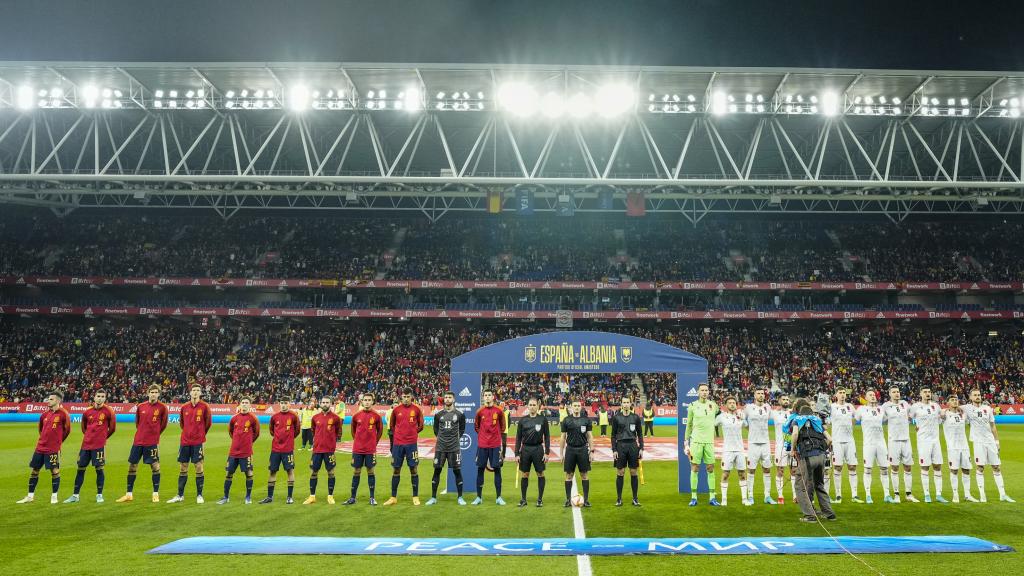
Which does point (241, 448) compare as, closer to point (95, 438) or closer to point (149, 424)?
point (149, 424)

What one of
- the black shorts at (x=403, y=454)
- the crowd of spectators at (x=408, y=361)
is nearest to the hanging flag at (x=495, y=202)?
the crowd of spectators at (x=408, y=361)

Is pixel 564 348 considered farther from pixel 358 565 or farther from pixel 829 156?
pixel 829 156

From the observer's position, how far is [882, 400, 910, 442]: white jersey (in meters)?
11.5

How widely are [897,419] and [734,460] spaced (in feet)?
11.1

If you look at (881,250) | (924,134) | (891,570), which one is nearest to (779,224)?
(881,250)

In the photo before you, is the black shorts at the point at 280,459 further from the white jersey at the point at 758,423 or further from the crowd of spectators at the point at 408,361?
the crowd of spectators at the point at 408,361

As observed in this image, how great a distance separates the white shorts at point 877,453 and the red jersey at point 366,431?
8.93 m

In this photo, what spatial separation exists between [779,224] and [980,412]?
38.4 meters

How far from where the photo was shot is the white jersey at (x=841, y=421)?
11.4 metres

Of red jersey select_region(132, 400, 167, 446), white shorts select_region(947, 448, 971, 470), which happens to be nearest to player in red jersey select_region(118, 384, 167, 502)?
red jersey select_region(132, 400, 167, 446)

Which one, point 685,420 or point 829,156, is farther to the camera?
point 829,156

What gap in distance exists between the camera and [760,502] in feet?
36.9

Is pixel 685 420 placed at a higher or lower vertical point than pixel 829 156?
lower

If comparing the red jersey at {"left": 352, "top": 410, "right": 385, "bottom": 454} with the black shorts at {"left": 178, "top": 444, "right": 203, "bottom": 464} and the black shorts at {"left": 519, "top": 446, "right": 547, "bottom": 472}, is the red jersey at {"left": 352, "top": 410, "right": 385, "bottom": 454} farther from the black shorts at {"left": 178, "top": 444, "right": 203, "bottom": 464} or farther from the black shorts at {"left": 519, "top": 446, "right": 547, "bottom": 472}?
the black shorts at {"left": 178, "top": 444, "right": 203, "bottom": 464}
